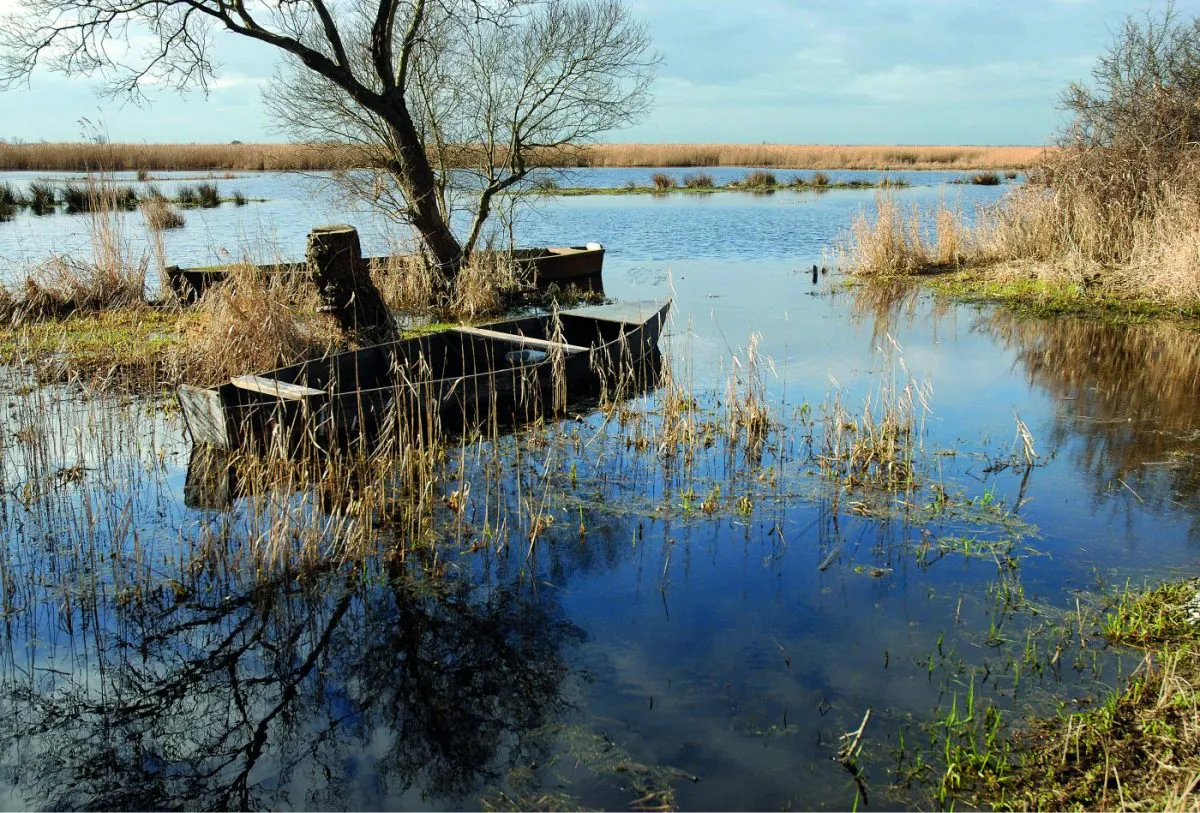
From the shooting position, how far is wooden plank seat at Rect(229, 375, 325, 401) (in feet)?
22.0

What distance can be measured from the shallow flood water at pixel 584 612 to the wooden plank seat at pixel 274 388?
0.78 m

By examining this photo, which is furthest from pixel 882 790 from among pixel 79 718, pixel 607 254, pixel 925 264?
pixel 607 254

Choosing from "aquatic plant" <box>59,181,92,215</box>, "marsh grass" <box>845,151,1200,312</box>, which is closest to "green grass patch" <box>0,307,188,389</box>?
"marsh grass" <box>845,151,1200,312</box>

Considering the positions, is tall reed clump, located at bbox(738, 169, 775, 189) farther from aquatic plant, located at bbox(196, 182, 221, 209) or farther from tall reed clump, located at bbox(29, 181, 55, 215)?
tall reed clump, located at bbox(29, 181, 55, 215)

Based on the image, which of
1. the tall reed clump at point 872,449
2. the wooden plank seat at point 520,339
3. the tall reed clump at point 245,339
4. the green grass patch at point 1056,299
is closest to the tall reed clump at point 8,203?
the tall reed clump at point 245,339

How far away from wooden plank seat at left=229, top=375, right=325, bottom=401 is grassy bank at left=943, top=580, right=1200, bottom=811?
493 centimetres

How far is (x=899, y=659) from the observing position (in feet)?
14.2

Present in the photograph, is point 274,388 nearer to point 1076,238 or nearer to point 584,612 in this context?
point 584,612

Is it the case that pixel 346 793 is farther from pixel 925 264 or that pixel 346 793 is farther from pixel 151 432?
pixel 925 264

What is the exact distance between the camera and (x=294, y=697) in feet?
13.4

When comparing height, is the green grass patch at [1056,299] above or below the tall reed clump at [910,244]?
below

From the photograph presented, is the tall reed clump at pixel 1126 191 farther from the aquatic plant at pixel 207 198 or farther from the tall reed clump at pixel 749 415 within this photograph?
the aquatic plant at pixel 207 198

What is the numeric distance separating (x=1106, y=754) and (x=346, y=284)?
322 inches

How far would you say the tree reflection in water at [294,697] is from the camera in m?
3.56
